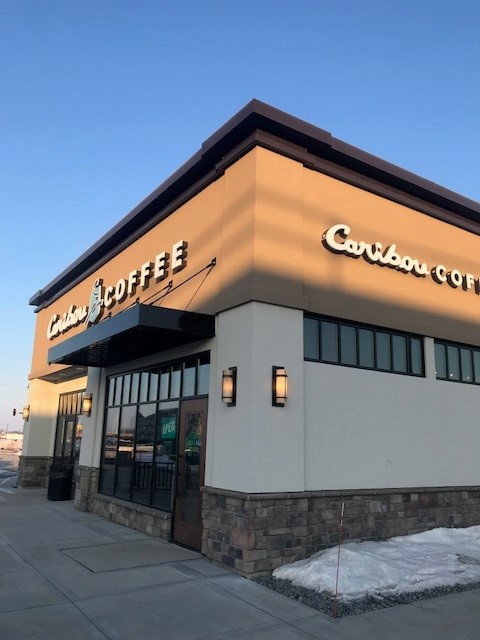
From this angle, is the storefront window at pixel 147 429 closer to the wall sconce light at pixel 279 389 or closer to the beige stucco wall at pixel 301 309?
the beige stucco wall at pixel 301 309

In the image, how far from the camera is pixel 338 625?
5.85m

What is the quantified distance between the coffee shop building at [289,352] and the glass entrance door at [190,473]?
0.04 metres

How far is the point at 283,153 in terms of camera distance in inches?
364

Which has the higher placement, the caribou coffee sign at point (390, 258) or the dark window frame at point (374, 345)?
the caribou coffee sign at point (390, 258)

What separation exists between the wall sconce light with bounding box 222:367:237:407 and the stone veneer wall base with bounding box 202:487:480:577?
4.56ft

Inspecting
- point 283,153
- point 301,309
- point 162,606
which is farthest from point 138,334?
point 162,606

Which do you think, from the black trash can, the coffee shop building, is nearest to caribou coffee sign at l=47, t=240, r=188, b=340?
the coffee shop building

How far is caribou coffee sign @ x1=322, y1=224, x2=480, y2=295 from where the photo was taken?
9734mm

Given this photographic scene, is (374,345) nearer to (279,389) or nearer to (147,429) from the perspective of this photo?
(279,389)

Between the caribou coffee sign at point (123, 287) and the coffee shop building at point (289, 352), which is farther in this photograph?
the caribou coffee sign at point (123, 287)

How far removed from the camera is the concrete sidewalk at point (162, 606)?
18.3ft

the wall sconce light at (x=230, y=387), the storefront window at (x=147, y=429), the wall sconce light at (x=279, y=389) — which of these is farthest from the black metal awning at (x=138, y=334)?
the wall sconce light at (x=279, y=389)

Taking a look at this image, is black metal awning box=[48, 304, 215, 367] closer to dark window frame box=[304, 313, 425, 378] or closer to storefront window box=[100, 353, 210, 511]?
storefront window box=[100, 353, 210, 511]

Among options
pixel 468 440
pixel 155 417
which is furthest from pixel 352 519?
pixel 155 417
